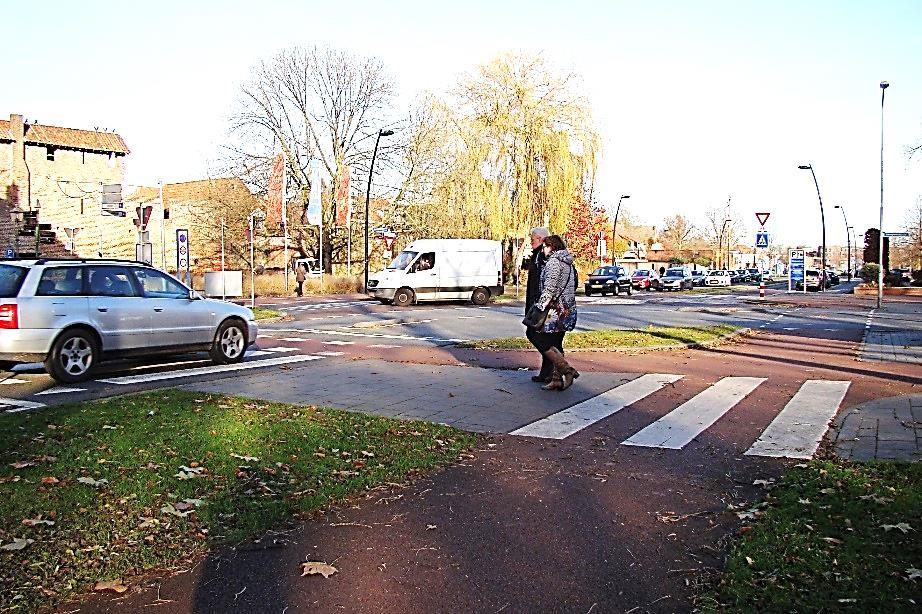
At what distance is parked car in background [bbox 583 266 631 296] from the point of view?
50625 millimetres

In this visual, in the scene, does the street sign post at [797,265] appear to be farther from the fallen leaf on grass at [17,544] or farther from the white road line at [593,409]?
the fallen leaf on grass at [17,544]

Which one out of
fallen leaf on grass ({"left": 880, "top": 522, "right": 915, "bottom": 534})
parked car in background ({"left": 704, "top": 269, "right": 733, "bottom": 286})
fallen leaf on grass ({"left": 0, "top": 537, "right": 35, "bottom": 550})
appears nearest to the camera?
fallen leaf on grass ({"left": 0, "top": 537, "right": 35, "bottom": 550})

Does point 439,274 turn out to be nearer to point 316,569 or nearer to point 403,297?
point 403,297

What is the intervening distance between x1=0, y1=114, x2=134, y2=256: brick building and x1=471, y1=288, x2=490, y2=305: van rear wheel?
34837 mm

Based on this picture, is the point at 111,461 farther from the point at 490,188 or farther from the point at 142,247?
the point at 490,188

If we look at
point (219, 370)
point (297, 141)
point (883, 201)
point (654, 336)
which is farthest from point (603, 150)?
point (219, 370)

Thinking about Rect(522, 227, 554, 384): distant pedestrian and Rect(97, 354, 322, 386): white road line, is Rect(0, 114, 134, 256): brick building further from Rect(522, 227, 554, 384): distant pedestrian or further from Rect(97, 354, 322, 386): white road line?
Rect(522, 227, 554, 384): distant pedestrian

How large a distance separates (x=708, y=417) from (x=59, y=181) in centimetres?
7093

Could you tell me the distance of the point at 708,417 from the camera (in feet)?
28.4

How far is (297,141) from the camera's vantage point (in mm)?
50281

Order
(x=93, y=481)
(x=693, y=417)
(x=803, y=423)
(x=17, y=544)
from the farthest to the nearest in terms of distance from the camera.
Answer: (x=693, y=417)
(x=803, y=423)
(x=93, y=481)
(x=17, y=544)

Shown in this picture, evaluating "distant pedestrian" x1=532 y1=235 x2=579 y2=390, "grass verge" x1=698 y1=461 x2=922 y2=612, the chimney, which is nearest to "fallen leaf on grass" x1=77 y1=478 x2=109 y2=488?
"grass verge" x1=698 y1=461 x2=922 y2=612

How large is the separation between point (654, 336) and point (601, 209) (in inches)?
2069

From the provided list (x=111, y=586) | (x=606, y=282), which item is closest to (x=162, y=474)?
(x=111, y=586)
